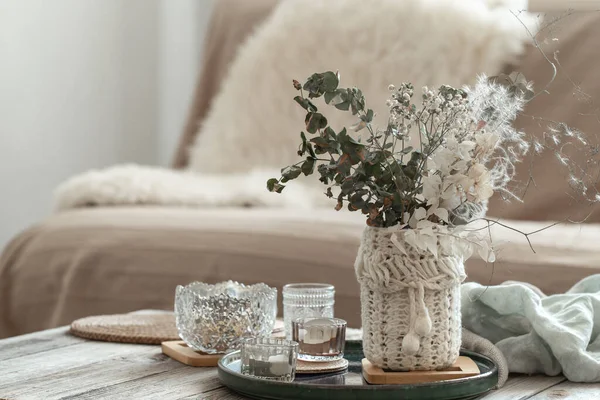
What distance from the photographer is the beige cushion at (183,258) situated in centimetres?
168

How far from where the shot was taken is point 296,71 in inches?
99.7

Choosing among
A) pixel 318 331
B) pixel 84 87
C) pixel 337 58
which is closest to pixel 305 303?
pixel 318 331

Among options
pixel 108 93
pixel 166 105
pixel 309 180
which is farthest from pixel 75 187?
pixel 166 105

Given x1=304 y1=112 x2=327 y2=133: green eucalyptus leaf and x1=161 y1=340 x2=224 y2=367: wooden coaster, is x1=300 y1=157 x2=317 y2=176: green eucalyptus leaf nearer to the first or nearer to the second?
x1=304 y1=112 x2=327 y2=133: green eucalyptus leaf

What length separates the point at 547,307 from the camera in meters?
1.14

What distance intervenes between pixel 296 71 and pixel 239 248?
0.81 meters

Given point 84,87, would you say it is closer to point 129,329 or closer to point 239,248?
point 239,248

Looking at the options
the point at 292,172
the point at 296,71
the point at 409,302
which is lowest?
the point at 409,302

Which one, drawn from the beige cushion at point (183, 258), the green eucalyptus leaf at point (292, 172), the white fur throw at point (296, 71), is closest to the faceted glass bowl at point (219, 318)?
the green eucalyptus leaf at point (292, 172)

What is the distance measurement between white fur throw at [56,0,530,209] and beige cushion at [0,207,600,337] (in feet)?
0.39

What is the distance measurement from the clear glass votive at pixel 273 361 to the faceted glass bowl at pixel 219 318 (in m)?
0.16

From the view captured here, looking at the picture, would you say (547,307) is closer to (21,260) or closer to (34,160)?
(21,260)

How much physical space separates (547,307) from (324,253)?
27.6 inches

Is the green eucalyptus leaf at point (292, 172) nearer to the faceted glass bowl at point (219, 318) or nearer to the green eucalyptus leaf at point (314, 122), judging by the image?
the green eucalyptus leaf at point (314, 122)
